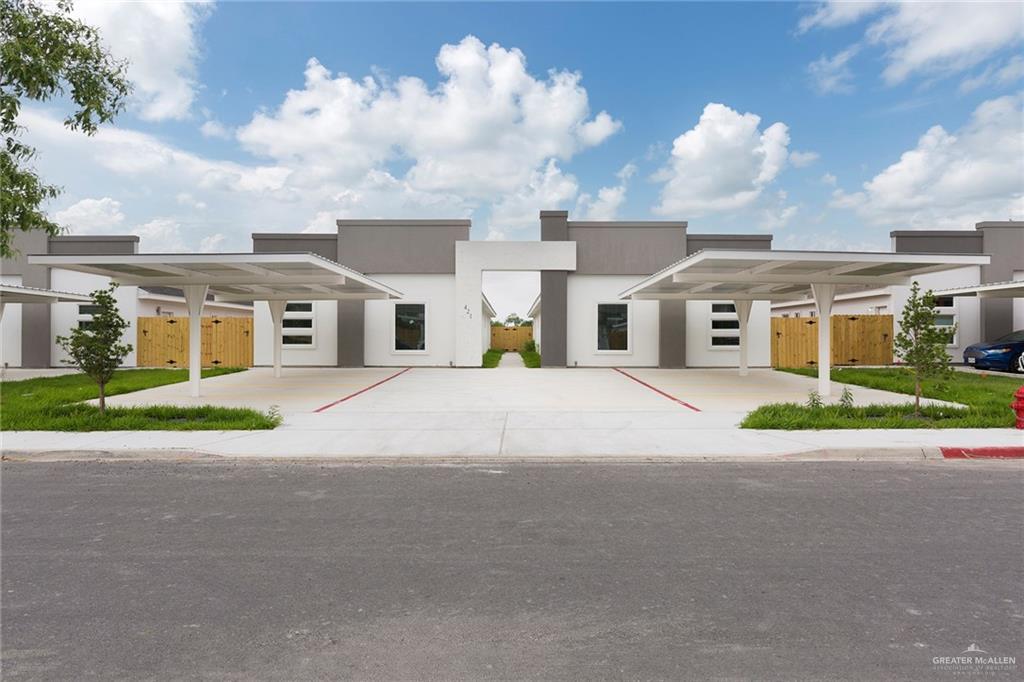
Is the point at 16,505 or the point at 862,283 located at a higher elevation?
the point at 862,283

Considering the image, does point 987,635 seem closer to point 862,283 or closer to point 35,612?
point 35,612

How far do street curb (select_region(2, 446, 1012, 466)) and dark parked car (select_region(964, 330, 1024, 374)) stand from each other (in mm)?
19165

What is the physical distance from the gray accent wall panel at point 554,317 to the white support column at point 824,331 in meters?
11.0

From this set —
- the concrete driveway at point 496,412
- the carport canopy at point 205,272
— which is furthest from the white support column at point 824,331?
the carport canopy at point 205,272

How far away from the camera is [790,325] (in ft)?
87.8

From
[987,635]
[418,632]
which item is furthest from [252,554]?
[987,635]

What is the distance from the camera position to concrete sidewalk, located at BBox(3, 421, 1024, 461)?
27.7 ft

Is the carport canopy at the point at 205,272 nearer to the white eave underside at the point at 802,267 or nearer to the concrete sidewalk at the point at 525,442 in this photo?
the concrete sidewalk at the point at 525,442

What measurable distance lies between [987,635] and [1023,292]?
24.7 metres

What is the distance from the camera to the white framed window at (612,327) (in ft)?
83.4

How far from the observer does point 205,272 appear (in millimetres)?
15203

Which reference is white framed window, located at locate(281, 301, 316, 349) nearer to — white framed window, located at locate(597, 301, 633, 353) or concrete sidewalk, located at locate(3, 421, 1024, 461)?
white framed window, located at locate(597, 301, 633, 353)

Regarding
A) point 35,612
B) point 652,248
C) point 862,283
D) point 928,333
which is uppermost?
point 652,248

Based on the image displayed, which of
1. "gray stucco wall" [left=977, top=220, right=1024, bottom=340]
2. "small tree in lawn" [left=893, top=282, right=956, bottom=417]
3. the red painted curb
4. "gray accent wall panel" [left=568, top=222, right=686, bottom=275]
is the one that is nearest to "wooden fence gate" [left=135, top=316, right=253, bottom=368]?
"gray accent wall panel" [left=568, top=222, right=686, bottom=275]
